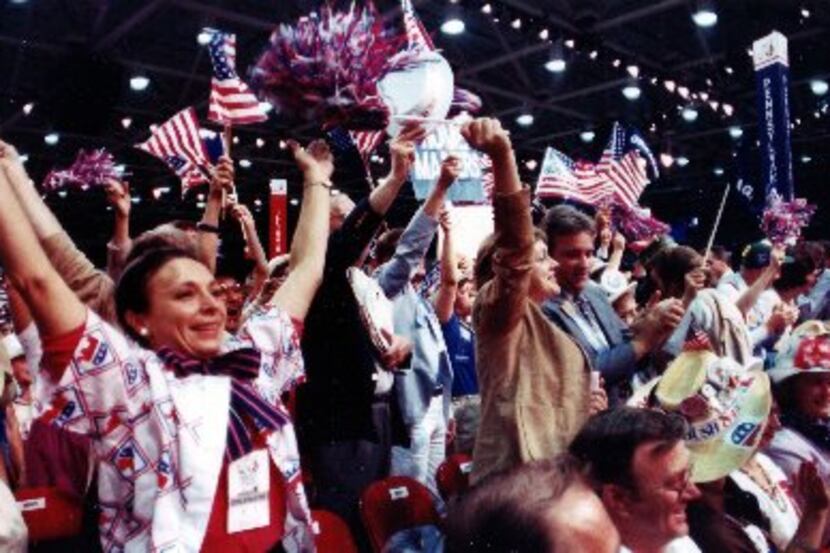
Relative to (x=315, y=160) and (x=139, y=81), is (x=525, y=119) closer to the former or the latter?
(x=139, y=81)

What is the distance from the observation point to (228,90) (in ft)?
13.5

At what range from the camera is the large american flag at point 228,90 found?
398 centimetres

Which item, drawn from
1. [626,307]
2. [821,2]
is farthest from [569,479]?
[821,2]

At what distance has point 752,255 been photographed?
5770 mm

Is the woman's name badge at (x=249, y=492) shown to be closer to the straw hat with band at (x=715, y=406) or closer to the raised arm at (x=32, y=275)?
the raised arm at (x=32, y=275)

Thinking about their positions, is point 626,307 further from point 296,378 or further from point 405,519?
point 296,378

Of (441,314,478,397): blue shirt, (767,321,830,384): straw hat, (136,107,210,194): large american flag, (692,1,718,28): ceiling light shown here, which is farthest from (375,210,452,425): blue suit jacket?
(692,1,718,28): ceiling light

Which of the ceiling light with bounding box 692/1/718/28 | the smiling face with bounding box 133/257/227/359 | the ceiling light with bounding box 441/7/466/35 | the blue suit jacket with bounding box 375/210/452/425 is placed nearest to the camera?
the smiling face with bounding box 133/257/227/359

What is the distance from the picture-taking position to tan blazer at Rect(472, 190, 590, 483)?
2.27m

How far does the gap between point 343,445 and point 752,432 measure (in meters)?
1.35

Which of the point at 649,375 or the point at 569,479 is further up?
the point at 569,479

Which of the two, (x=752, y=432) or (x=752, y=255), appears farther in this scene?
(x=752, y=255)

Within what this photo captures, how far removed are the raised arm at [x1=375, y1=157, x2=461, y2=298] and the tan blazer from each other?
2.83 feet

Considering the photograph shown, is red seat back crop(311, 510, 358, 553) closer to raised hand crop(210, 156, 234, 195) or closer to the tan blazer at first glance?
the tan blazer
